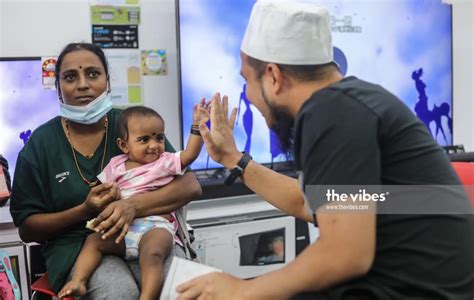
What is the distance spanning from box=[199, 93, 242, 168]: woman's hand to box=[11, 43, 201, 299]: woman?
0.34 m

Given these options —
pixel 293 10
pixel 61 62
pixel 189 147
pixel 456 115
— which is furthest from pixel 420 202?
pixel 456 115

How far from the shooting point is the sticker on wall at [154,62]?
2840 millimetres

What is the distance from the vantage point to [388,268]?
1.23 metres

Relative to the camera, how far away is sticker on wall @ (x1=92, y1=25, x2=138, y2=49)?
2.72 m

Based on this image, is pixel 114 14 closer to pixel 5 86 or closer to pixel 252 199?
pixel 5 86

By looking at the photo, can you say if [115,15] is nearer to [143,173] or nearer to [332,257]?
[143,173]

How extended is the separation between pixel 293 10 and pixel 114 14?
1.61 m

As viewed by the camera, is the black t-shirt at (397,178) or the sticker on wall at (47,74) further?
the sticker on wall at (47,74)

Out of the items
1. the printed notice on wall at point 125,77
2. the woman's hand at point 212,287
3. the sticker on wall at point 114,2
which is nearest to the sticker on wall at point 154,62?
the printed notice on wall at point 125,77

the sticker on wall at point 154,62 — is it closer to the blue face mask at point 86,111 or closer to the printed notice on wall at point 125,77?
the printed notice on wall at point 125,77

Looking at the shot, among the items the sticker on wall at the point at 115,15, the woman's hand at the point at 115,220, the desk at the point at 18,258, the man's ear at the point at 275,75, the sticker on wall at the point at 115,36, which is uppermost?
the sticker on wall at the point at 115,15

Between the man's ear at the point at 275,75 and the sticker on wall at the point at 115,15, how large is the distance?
62.2 inches

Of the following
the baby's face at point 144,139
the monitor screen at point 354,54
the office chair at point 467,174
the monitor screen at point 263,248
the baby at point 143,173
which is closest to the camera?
the office chair at point 467,174

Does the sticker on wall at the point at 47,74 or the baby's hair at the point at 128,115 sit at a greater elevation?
the sticker on wall at the point at 47,74
